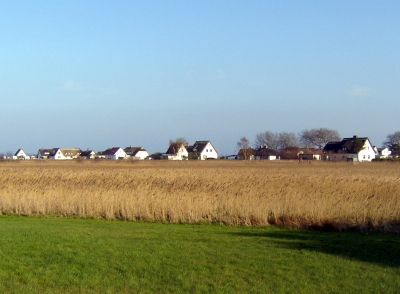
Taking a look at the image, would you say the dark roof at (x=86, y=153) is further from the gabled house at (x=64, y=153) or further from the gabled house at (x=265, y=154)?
the gabled house at (x=265, y=154)

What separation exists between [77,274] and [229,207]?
11473 mm

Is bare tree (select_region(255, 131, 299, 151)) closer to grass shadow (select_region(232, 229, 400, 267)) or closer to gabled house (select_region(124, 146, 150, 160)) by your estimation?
gabled house (select_region(124, 146, 150, 160))

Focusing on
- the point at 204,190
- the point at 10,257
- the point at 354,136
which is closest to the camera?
the point at 10,257

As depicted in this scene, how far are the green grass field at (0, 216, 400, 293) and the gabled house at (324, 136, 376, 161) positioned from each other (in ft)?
292

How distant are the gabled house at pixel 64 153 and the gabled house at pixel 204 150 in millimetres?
43476

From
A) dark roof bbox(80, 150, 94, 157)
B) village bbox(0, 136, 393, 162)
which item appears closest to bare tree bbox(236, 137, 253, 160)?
village bbox(0, 136, 393, 162)

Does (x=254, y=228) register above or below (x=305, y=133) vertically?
below

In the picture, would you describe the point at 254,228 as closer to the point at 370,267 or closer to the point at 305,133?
the point at 370,267

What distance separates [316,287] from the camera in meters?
8.81

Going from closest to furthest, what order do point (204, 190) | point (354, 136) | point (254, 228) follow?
point (254, 228) < point (204, 190) < point (354, 136)

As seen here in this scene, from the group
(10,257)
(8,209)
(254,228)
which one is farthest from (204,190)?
(10,257)

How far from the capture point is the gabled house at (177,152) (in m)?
118

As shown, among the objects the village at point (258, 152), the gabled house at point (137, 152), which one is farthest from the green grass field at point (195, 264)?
the gabled house at point (137, 152)

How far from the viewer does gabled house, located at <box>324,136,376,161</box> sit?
335 ft
